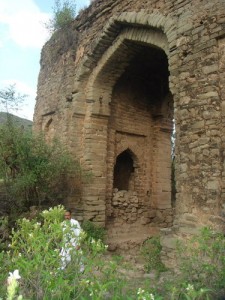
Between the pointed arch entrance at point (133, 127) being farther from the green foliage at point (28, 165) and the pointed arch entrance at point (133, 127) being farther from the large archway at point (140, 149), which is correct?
the green foliage at point (28, 165)

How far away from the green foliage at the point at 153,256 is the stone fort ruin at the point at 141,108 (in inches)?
14.4

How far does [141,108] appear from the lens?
30.8 ft

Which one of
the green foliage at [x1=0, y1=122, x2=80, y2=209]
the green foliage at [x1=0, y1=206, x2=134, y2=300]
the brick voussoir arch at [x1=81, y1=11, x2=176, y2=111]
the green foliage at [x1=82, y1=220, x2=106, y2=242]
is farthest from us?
the green foliage at [x1=82, y1=220, x2=106, y2=242]

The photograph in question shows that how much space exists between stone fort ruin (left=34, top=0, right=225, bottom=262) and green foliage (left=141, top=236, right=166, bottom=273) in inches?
14.4

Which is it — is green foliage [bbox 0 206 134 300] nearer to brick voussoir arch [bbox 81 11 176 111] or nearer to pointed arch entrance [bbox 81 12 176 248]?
brick voussoir arch [bbox 81 11 176 111]

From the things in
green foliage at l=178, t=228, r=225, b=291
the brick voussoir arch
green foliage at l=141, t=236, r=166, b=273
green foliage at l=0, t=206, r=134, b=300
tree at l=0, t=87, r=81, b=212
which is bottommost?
green foliage at l=141, t=236, r=166, b=273

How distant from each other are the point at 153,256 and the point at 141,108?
→ 4.99 metres

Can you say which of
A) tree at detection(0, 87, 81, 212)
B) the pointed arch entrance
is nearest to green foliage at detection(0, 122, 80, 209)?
tree at detection(0, 87, 81, 212)

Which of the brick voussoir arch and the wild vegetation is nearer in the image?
the wild vegetation

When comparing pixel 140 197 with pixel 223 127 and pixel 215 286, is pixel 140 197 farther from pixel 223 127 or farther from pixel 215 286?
pixel 215 286

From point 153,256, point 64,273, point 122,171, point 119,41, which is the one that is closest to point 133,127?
point 122,171

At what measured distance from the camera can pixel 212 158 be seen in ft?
15.7

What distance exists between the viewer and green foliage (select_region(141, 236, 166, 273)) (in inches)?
209

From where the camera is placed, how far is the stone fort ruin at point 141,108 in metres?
4.95
